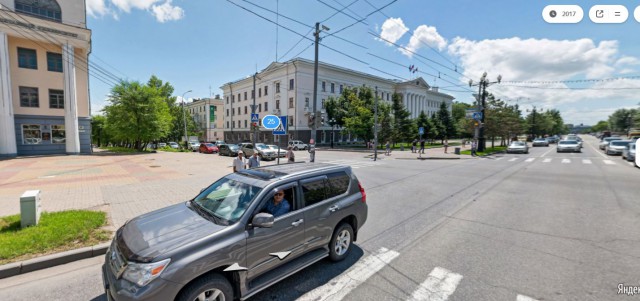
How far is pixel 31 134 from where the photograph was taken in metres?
22.6

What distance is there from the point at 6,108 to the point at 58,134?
3969mm

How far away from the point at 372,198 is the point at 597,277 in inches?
206

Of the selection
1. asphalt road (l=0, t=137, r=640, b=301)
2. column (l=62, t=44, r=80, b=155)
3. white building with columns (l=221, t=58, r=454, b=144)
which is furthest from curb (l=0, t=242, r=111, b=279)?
white building with columns (l=221, t=58, r=454, b=144)

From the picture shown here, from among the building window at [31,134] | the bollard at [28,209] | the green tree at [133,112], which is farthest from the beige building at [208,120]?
the bollard at [28,209]

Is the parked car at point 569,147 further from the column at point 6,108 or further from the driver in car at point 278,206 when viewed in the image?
the column at point 6,108

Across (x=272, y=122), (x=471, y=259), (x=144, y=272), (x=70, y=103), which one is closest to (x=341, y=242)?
(x=471, y=259)

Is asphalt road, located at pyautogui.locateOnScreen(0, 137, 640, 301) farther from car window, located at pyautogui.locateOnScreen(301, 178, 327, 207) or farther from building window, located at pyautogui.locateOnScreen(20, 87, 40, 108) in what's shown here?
building window, located at pyautogui.locateOnScreen(20, 87, 40, 108)

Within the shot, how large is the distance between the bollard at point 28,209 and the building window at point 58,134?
2628cm

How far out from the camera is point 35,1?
22.6 metres

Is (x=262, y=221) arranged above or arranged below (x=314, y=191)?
below

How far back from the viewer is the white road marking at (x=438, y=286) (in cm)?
322

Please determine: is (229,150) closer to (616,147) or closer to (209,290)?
(209,290)

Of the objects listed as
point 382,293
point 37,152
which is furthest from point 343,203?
point 37,152

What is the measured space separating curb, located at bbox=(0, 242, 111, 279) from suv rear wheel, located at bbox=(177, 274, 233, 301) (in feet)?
10.2
